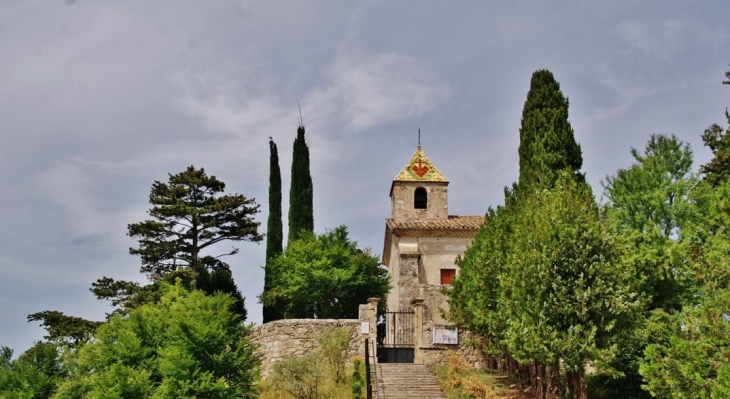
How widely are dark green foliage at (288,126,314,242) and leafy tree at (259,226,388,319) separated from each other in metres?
2.85

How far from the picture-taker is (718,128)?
25922mm

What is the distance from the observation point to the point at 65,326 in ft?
106

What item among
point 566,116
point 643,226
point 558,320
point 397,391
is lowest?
point 397,391

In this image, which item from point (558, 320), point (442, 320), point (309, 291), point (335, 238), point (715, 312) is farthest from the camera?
point (335, 238)

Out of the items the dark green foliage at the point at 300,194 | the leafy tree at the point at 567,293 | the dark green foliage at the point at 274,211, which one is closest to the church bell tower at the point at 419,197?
the dark green foliage at the point at 300,194

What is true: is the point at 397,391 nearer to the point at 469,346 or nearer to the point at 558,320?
the point at 469,346

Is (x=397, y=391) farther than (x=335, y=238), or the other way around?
(x=335, y=238)

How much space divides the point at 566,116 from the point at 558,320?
8711 millimetres

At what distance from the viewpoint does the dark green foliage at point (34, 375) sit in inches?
1128

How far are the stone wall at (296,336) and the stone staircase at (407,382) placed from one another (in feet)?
9.72

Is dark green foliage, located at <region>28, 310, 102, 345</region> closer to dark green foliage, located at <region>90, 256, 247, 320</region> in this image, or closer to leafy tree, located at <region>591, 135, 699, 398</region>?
dark green foliage, located at <region>90, 256, 247, 320</region>

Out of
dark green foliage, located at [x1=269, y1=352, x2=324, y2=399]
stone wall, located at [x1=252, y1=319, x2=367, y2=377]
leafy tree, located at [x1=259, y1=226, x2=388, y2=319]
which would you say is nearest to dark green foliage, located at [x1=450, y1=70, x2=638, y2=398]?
dark green foliage, located at [x1=269, y1=352, x2=324, y2=399]

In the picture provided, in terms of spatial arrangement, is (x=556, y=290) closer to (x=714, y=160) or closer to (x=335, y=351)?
(x=335, y=351)

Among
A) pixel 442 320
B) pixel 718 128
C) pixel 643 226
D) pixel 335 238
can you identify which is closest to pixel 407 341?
pixel 442 320
